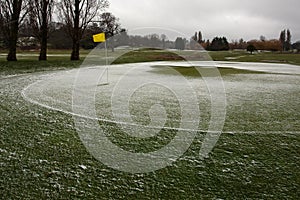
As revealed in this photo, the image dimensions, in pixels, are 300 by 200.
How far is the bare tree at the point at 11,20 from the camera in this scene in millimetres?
29844

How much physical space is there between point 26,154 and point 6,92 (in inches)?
304

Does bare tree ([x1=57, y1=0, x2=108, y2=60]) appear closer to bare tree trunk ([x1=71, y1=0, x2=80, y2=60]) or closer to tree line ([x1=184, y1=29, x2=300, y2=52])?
bare tree trunk ([x1=71, y1=0, x2=80, y2=60])

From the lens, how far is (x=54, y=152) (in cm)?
602

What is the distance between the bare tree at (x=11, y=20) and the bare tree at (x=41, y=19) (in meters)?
1.13

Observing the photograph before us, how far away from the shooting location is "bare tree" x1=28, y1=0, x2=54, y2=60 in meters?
33.1

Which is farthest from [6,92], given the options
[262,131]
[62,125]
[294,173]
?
[294,173]

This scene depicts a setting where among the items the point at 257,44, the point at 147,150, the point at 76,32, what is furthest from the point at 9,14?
the point at 257,44

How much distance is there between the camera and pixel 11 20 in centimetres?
3041

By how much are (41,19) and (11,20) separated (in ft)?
Result: 13.9

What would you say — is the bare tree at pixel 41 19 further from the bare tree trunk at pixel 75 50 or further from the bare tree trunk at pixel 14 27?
the bare tree trunk at pixel 75 50

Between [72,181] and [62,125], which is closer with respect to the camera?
[72,181]

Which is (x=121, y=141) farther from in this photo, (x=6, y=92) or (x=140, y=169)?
(x=6, y=92)

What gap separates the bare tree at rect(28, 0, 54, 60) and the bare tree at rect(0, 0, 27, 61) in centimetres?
113

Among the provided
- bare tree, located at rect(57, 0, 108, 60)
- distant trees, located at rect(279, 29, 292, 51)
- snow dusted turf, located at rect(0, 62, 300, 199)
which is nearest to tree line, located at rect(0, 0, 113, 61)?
bare tree, located at rect(57, 0, 108, 60)
